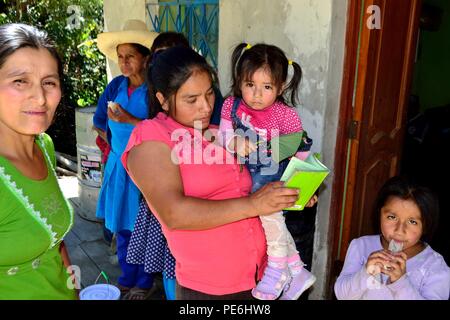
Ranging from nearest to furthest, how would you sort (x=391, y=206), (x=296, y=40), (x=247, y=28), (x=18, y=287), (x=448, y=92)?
(x=18, y=287), (x=391, y=206), (x=296, y=40), (x=247, y=28), (x=448, y=92)

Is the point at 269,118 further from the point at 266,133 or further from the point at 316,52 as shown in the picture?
the point at 316,52

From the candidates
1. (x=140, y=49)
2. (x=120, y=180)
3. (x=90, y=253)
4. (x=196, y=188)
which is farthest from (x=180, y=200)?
(x=90, y=253)

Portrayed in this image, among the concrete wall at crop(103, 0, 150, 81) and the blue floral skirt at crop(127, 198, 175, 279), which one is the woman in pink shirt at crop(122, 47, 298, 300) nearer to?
the blue floral skirt at crop(127, 198, 175, 279)

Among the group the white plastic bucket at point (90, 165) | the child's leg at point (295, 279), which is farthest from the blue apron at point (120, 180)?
the child's leg at point (295, 279)

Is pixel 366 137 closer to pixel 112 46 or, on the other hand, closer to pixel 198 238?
pixel 198 238

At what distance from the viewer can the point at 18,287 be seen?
4.58 feet

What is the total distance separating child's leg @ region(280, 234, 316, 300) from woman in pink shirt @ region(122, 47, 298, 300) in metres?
0.23

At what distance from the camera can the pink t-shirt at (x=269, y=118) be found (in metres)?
2.12

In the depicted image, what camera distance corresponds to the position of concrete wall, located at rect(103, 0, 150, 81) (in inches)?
203

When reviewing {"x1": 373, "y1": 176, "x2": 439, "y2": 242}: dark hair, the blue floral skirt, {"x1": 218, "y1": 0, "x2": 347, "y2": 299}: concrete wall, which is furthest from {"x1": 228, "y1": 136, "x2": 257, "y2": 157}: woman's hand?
{"x1": 218, "y1": 0, "x2": 347, "y2": 299}: concrete wall

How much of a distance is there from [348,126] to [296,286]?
1308 mm

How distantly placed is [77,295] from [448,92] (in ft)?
21.8

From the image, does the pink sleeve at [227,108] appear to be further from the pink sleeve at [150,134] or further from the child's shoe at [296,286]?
the child's shoe at [296,286]
